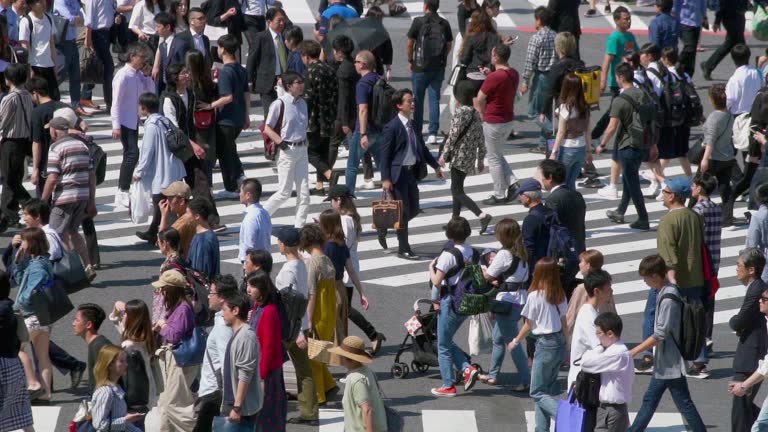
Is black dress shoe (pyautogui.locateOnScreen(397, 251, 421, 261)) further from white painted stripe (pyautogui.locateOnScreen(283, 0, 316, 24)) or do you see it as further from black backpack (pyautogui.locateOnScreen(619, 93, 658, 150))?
white painted stripe (pyautogui.locateOnScreen(283, 0, 316, 24))

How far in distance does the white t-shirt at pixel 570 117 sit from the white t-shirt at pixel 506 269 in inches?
191

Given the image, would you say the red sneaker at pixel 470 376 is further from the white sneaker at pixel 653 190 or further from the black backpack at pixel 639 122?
the white sneaker at pixel 653 190

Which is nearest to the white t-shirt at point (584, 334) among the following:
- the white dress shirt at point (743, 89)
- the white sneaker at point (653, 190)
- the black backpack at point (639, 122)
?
the black backpack at point (639, 122)

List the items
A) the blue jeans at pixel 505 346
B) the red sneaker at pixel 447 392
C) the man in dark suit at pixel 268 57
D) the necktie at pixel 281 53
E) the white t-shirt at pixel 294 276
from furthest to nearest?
the necktie at pixel 281 53
the man in dark suit at pixel 268 57
the red sneaker at pixel 447 392
the blue jeans at pixel 505 346
the white t-shirt at pixel 294 276

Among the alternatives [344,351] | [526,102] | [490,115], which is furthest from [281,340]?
[526,102]

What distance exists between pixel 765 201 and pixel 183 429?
6.08 metres

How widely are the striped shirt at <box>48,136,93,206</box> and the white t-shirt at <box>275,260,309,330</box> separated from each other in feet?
12.1

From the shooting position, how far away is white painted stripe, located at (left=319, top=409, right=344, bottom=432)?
13.8 m

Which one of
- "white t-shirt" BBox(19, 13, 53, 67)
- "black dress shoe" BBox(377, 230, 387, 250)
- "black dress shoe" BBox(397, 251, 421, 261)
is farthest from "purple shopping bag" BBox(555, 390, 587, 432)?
"white t-shirt" BBox(19, 13, 53, 67)

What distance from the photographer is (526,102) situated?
2517 cm

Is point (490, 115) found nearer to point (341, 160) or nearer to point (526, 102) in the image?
point (341, 160)

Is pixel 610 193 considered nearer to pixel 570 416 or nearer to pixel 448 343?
pixel 448 343

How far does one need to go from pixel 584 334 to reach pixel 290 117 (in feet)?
21.7

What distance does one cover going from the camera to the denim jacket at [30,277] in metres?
13.8
